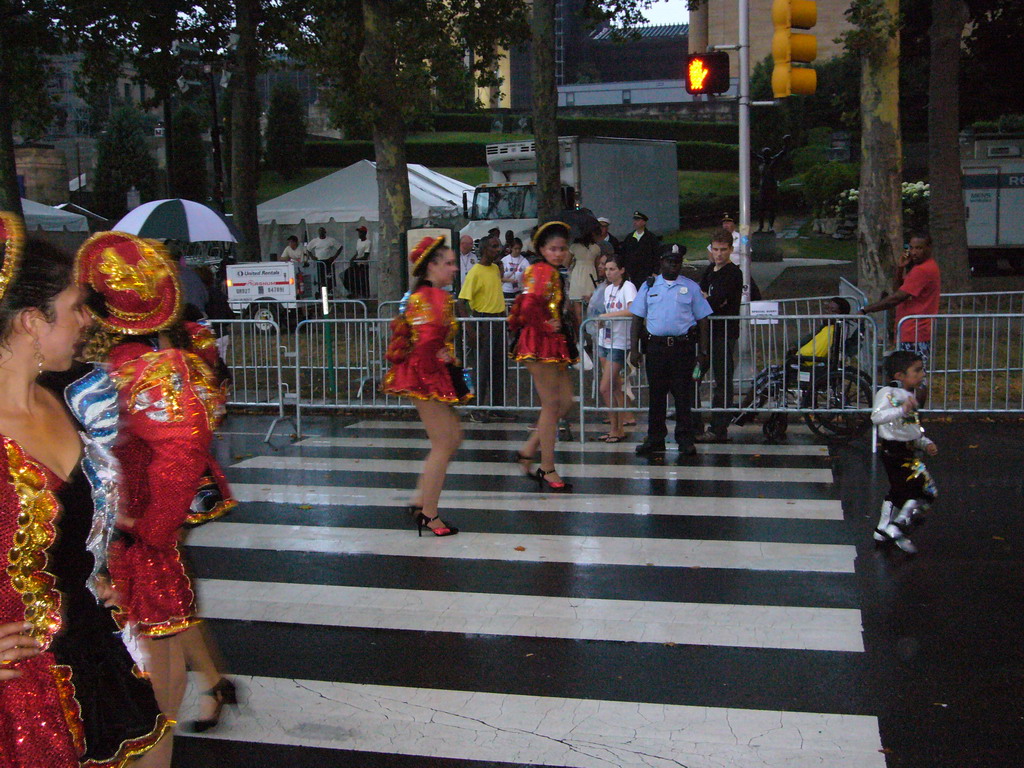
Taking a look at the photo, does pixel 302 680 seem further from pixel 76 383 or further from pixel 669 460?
pixel 669 460

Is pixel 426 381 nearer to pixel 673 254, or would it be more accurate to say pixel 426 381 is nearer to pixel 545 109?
pixel 673 254

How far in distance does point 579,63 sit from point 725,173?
3871 cm

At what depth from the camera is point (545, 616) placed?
564 cm

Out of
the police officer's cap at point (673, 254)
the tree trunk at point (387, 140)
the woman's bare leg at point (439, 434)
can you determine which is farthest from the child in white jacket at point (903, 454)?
the tree trunk at point (387, 140)

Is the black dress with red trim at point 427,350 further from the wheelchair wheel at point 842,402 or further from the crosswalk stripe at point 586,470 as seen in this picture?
the wheelchair wheel at point 842,402

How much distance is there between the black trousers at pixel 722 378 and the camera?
33.6 ft

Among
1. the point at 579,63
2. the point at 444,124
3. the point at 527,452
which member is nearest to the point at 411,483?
the point at 527,452

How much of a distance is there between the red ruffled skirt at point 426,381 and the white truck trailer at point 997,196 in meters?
24.1

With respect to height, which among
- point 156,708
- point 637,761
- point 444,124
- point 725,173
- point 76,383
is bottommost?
point 637,761

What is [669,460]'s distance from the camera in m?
9.36

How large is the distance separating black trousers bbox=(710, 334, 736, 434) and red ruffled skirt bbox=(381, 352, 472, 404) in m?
4.01

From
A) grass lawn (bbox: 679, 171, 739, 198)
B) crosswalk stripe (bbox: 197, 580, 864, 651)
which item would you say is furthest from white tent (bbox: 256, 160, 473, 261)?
crosswalk stripe (bbox: 197, 580, 864, 651)

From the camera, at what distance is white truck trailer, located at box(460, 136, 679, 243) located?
26109 millimetres

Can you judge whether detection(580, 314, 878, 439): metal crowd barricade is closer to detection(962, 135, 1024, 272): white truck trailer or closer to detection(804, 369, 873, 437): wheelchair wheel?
detection(804, 369, 873, 437): wheelchair wheel
